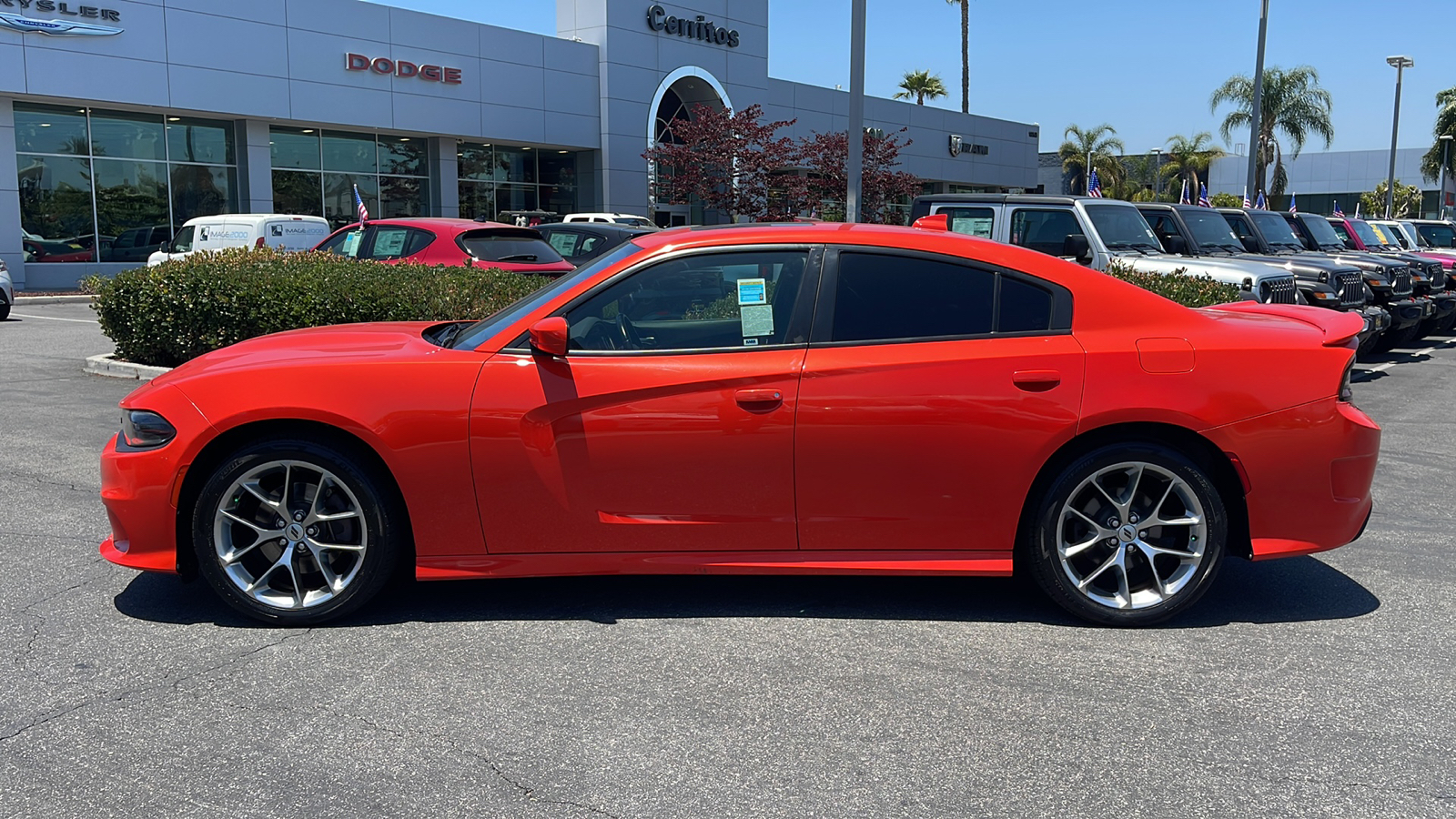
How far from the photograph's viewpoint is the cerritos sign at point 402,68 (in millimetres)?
29656

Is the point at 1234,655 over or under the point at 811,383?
under

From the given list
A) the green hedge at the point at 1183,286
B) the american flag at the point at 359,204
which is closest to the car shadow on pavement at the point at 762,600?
the green hedge at the point at 1183,286

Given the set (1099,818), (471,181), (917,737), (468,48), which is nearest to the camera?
(1099,818)

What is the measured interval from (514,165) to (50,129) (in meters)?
12.7

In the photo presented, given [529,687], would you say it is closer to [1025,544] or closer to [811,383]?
[811,383]

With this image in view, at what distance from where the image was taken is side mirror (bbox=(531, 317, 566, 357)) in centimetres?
439

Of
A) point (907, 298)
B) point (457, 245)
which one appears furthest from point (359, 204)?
point (907, 298)

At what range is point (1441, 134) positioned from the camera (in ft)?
205

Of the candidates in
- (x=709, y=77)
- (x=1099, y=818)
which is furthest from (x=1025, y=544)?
(x=709, y=77)

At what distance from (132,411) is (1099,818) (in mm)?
3860

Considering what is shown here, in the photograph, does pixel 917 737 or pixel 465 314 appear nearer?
pixel 917 737

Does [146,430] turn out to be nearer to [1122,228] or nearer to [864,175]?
[1122,228]

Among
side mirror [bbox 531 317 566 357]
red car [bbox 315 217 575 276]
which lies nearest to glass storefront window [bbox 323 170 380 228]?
red car [bbox 315 217 575 276]

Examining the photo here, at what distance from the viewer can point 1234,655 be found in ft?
14.5
